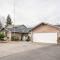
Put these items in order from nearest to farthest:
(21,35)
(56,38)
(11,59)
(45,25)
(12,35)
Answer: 1. (11,59)
2. (56,38)
3. (45,25)
4. (12,35)
5. (21,35)

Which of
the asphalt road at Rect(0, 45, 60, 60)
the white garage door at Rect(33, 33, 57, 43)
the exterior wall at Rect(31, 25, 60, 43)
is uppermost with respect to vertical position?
the exterior wall at Rect(31, 25, 60, 43)

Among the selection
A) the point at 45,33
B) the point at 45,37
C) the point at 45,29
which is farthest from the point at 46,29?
the point at 45,37

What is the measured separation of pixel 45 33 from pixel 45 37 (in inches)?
31.9

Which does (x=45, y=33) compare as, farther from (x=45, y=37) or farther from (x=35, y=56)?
(x=35, y=56)

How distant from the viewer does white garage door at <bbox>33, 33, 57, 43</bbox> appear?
79.1ft

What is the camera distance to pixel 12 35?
32.1 m

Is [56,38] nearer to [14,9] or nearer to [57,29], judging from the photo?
[57,29]

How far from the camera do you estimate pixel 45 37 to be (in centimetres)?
2564

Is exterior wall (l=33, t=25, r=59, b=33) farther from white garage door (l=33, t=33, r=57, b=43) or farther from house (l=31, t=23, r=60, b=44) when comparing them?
white garage door (l=33, t=33, r=57, b=43)

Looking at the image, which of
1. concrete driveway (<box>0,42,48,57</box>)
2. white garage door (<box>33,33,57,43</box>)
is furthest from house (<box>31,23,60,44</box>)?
concrete driveway (<box>0,42,48,57</box>)

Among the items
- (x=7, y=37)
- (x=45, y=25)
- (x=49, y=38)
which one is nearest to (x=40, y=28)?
(x=45, y=25)

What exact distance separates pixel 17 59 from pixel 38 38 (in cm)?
1751

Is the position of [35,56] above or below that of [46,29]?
below

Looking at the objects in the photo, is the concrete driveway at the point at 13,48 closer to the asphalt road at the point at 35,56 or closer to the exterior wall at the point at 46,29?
the asphalt road at the point at 35,56
